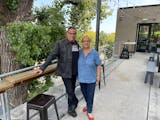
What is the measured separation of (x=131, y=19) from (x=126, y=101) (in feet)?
29.6

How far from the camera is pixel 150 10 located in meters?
10.9

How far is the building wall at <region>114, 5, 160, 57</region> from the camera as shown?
35.3 ft

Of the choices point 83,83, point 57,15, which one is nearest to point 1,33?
point 57,15

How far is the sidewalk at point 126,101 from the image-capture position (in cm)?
290

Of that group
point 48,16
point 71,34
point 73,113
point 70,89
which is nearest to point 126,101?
point 73,113

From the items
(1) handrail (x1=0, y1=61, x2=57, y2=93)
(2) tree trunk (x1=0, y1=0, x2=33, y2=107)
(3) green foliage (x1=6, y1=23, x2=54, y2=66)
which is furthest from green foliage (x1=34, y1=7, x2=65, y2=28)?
(1) handrail (x1=0, y1=61, x2=57, y2=93)

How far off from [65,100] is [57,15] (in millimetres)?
3533

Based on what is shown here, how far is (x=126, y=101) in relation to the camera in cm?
348

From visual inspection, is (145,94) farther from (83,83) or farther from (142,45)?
(142,45)

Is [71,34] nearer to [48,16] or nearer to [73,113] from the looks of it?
[73,113]

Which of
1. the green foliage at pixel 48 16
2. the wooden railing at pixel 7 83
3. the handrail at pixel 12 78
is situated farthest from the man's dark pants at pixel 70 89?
the green foliage at pixel 48 16

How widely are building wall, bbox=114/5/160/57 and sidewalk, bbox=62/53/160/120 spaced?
6318 mm

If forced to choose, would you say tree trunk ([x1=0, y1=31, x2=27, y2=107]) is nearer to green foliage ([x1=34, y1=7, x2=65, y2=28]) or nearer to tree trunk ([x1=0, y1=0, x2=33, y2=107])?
tree trunk ([x1=0, y1=0, x2=33, y2=107])

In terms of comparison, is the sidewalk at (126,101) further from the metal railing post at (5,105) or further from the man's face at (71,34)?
the man's face at (71,34)
